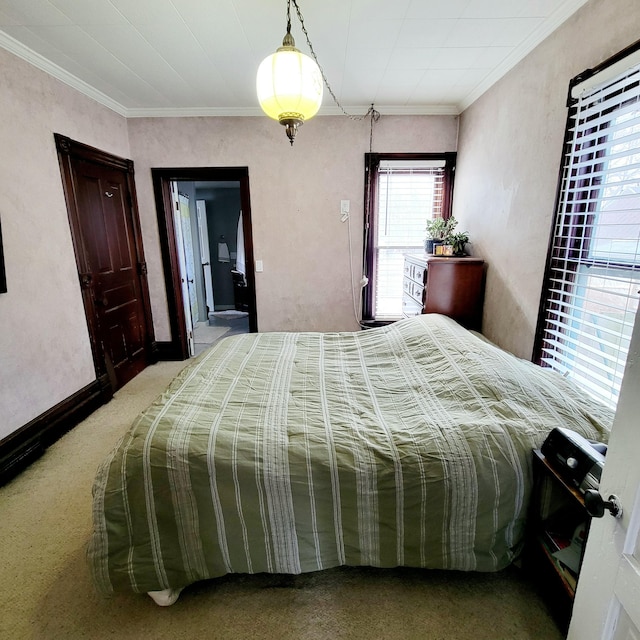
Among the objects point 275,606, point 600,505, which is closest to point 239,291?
point 275,606

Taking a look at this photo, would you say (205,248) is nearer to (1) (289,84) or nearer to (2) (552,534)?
(1) (289,84)

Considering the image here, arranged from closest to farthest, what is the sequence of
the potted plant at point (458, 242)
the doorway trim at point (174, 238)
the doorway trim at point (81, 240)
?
the doorway trim at point (81, 240), the potted plant at point (458, 242), the doorway trim at point (174, 238)

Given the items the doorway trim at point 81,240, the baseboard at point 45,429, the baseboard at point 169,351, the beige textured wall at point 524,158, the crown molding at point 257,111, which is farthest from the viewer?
the baseboard at point 169,351

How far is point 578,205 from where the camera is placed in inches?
69.2

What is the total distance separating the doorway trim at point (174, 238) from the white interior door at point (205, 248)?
7.01ft

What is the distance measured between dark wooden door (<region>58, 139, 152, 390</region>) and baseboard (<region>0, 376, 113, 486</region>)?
0.74ft

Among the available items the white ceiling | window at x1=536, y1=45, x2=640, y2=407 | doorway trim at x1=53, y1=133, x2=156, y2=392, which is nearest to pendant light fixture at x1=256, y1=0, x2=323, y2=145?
the white ceiling

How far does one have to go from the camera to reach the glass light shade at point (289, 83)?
4.90 ft

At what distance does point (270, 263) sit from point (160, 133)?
1660 mm

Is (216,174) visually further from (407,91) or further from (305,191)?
(407,91)

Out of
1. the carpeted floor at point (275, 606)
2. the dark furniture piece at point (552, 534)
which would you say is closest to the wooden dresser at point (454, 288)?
the dark furniture piece at point (552, 534)

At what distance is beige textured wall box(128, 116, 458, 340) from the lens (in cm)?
336

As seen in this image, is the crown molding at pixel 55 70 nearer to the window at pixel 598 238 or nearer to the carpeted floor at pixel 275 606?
the carpeted floor at pixel 275 606

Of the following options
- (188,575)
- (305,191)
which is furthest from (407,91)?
(188,575)
